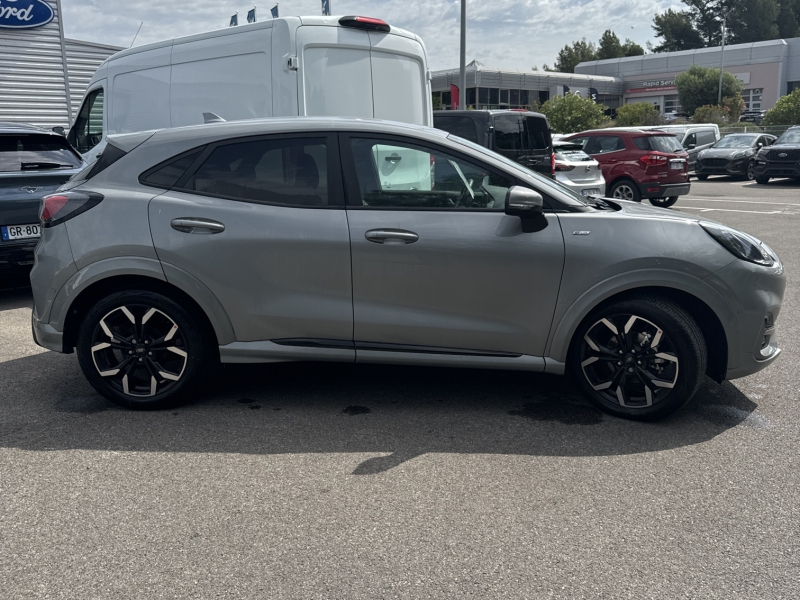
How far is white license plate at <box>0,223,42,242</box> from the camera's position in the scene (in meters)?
6.83

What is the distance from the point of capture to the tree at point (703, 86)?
57.2 m

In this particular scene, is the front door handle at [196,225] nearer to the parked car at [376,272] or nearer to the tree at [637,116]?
the parked car at [376,272]

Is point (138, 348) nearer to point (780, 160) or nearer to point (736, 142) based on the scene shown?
point (780, 160)

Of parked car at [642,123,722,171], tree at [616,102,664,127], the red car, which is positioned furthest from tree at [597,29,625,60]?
the red car

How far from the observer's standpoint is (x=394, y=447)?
12.9ft

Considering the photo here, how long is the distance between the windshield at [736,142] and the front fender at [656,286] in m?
23.7

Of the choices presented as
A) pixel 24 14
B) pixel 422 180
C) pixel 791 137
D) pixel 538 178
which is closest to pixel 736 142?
pixel 791 137

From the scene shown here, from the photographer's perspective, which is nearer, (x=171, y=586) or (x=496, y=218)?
(x=171, y=586)

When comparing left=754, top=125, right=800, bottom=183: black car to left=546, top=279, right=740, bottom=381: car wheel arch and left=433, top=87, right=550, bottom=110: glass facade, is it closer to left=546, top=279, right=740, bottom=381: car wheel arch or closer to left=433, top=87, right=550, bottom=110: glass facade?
left=546, top=279, right=740, bottom=381: car wheel arch

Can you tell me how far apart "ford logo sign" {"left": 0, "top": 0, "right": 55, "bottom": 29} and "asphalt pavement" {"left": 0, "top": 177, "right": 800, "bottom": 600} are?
1575 cm

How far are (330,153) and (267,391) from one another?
1.55m

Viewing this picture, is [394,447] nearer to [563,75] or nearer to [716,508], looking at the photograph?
[716,508]

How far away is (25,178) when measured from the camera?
705 cm

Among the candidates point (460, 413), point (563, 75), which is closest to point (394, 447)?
point (460, 413)
